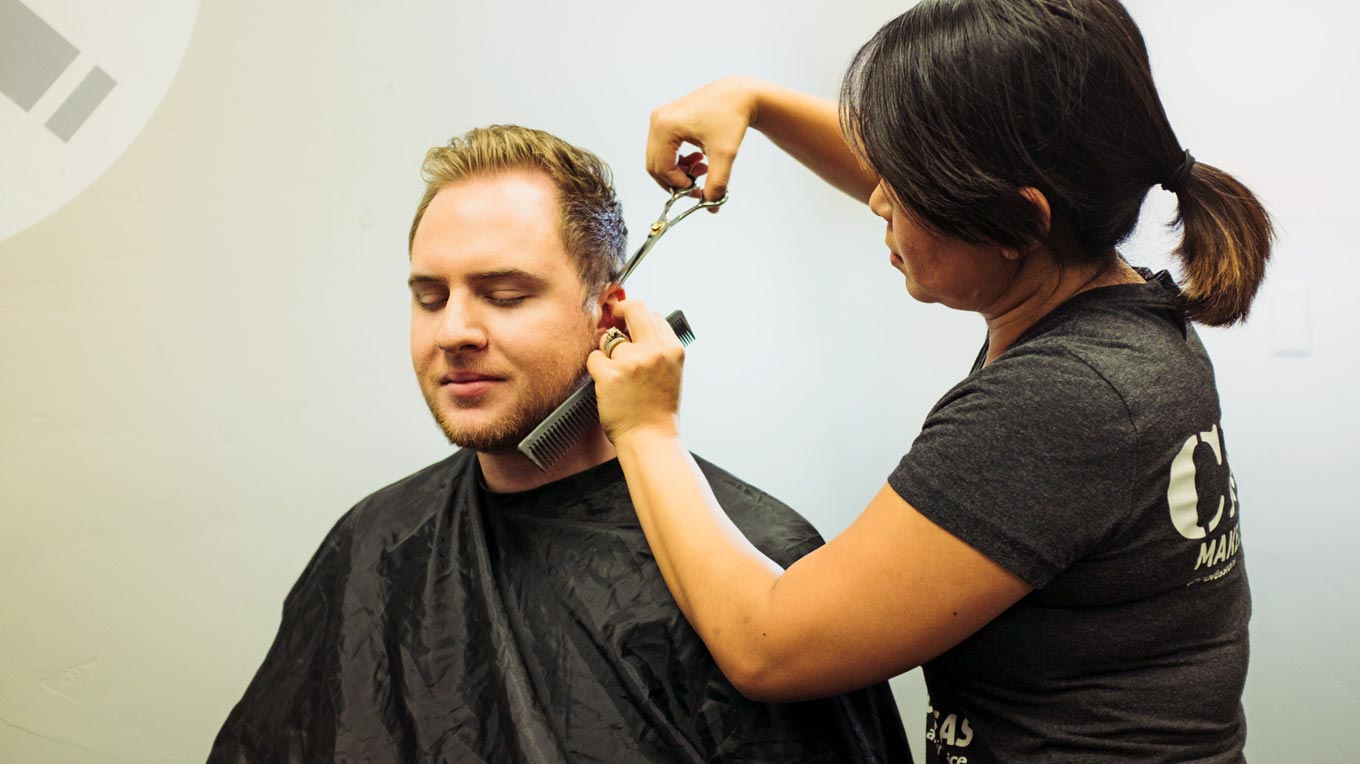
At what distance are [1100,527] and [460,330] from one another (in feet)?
2.81

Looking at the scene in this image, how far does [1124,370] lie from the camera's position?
2.90ft

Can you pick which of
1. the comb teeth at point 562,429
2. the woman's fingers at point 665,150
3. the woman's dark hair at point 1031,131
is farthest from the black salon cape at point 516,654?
the woman's dark hair at point 1031,131

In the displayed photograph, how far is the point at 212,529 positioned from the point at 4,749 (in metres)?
0.49

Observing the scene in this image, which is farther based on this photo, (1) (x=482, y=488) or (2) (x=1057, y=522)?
(1) (x=482, y=488)

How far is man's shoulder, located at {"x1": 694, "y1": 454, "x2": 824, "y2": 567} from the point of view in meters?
1.34

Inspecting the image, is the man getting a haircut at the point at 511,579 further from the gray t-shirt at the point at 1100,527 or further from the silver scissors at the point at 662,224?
the gray t-shirt at the point at 1100,527

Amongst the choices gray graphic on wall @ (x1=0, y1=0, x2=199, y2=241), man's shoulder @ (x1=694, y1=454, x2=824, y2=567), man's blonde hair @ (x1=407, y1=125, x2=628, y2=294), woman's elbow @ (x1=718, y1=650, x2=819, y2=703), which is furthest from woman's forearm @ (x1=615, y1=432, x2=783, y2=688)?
gray graphic on wall @ (x1=0, y1=0, x2=199, y2=241)

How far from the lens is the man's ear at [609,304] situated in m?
1.41

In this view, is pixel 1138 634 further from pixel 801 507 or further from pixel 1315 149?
pixel 1315 149

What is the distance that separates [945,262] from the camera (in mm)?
994

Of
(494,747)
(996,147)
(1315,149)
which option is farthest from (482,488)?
(1315,149)

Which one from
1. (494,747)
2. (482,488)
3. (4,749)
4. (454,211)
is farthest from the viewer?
(4,749)

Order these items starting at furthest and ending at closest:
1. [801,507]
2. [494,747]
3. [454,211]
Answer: [801,507], [454,211], [494,747]

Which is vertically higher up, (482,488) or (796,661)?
(482,488)
